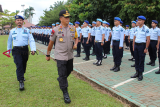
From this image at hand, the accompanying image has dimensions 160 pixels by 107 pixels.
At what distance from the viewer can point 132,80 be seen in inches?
218

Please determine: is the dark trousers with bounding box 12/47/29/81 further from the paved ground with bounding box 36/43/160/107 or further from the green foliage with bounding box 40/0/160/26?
the green foliage with bounding box 40/0/160/26

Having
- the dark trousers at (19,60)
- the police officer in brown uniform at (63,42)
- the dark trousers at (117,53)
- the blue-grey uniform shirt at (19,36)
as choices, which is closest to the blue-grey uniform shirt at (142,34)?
the dark trousers at (117,53)

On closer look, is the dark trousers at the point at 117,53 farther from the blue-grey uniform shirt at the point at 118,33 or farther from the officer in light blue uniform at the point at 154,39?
the officer in light blue uniform at the point at 154,39

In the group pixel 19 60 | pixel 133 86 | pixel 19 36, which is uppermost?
pixel 19 36

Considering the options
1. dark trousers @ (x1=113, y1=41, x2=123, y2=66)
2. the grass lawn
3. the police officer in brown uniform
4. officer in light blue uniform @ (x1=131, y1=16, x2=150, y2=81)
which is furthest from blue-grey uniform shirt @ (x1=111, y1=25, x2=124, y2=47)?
the police officer in brown uniform

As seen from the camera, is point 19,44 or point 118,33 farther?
point 118,33

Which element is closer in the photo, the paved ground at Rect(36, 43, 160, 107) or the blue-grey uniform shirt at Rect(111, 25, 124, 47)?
the paved ground at Rect(36, 43, 160, 107)

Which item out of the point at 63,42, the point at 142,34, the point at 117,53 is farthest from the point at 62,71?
the point at 117,53

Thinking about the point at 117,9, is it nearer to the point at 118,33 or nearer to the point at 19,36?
the point at 118,33

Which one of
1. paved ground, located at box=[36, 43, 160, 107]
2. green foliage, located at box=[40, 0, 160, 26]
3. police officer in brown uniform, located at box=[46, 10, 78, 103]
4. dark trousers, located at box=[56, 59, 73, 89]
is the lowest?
paved ground, located at box=[36, 43, 160, 107]

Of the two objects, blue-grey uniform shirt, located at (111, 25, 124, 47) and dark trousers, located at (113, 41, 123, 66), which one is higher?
blue-grey uniform shirt, located at (111, 25, 124, 47)

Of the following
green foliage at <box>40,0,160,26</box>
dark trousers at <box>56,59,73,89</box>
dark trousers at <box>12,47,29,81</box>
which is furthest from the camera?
green foliage at <box>40,0,160,26</box>

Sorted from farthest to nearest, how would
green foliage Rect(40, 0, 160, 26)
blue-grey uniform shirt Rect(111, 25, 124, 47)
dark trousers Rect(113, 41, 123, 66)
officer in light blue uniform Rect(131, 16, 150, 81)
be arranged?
1. green foliage Rect(40, 0, 160, 26)
2. dark trousers Rect(113, 41, 123, 66)
3. blue-grey uniform shirt Rect(111, 25, 124, 47)
4. officer in light blue uniform Rect(131, 16, 150, 81)

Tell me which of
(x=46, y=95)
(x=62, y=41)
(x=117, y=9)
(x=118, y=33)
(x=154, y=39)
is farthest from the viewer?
(x=117, y=9)
